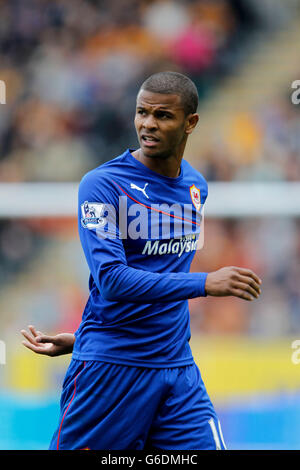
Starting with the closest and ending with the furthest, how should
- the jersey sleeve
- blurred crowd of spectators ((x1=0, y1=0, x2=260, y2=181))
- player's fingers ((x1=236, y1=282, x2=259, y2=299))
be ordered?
player's fingers ((x1=236, y1=282, x2=259, y2=299)) → the jersey sleeve → blurred crowd of spectators ((x1=0, y1=0, x2=260, y2=181))

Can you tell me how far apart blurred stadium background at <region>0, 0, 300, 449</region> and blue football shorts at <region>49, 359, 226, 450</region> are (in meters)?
5.21

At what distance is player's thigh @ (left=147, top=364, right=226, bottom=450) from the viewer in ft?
10.7

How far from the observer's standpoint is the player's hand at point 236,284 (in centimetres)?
292

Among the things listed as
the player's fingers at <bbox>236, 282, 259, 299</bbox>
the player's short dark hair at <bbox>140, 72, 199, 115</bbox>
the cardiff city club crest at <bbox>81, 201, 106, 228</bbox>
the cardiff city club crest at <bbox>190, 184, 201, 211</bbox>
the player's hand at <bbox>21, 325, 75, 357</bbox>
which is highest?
the player's short dark hair at <bbox>140, 72, 199, 115</bbox>

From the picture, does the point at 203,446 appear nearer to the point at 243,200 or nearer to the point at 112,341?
the point at 112,341

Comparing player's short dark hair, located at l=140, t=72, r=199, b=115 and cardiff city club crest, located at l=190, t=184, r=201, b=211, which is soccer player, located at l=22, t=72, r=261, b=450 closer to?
player's short dark hair, located at l=140, t=72, r=199, b=115

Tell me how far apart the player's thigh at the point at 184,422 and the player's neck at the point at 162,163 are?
867mm

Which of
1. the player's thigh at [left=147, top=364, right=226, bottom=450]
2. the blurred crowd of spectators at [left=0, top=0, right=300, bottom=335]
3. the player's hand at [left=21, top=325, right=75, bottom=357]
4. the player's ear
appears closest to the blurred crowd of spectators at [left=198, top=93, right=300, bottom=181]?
the blurred crowd of spectators at [left=0, top=0, right=300, bottom=335]

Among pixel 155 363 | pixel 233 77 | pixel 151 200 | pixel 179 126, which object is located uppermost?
pixel 233 77

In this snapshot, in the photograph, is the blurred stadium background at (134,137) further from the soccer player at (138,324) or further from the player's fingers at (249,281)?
the player's fingers at (249,281)

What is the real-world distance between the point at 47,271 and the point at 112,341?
6.61 m

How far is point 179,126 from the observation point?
343 cm

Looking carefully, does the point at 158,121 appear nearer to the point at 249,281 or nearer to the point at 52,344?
the point at 249,281
